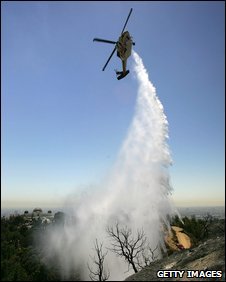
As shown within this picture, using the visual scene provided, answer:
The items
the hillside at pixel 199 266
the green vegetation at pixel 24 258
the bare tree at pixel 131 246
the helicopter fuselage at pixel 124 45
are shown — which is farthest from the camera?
the green vegetation at pixel 24 258

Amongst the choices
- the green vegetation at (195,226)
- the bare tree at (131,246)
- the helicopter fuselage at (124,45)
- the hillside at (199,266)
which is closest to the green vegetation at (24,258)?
the bare tree at (131,246)

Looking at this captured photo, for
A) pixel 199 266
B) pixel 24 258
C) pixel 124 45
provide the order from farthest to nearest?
pixel 24 258 → pixel 124 45 → pixel 199 266

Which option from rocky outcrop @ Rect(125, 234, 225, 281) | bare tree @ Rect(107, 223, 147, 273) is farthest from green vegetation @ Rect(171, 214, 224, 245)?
rocky outcrop @ Rect(125, 234, 225, 281)

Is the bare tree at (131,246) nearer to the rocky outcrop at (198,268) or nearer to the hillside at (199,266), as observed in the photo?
the hillside at (199,266)

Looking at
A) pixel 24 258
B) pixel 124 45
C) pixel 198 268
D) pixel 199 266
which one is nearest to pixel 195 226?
pixel 24 258

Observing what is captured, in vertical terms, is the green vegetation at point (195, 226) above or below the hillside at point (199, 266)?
below

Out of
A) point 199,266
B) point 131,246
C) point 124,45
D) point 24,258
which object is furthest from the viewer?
point 24,258

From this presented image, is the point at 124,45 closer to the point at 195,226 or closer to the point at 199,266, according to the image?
the point at 199,266

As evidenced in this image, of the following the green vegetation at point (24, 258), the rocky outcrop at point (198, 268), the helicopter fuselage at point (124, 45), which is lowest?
the green vegetation at point (24, 258)

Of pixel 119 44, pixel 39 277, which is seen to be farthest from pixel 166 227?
pixel 119 44

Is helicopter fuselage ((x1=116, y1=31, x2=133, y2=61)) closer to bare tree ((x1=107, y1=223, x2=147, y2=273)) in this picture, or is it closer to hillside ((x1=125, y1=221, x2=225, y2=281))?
hillside ((x1=125, y1=221, x2=225, y2=281))

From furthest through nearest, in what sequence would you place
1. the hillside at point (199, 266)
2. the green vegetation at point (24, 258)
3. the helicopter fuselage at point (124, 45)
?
the green vegetation at point (24, 258)
the helicopter fuselage at point (124, 45)
the hillside at point (199, 266)
